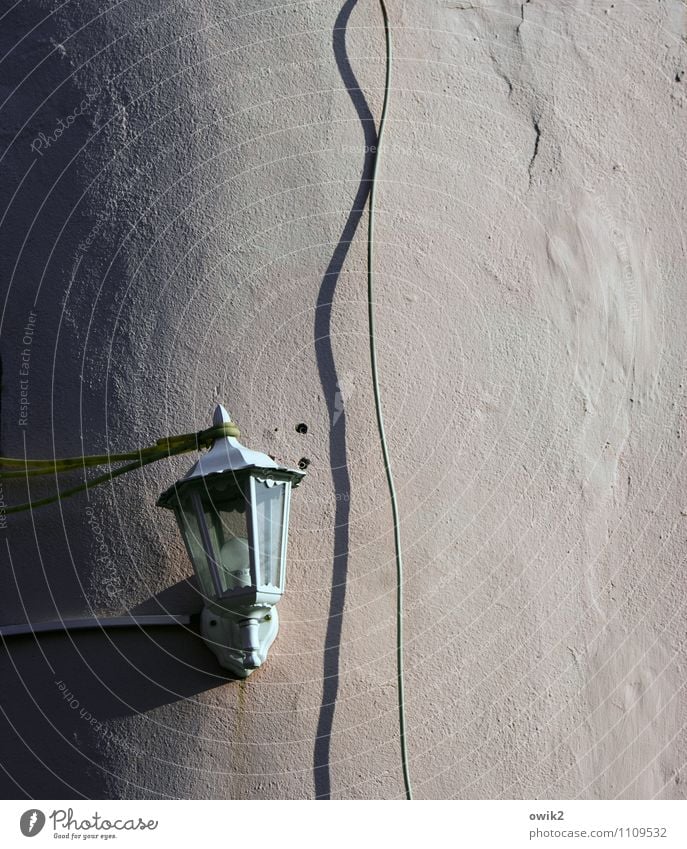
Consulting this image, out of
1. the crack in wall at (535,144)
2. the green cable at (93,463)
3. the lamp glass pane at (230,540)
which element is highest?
the crack in wall at (535,144)

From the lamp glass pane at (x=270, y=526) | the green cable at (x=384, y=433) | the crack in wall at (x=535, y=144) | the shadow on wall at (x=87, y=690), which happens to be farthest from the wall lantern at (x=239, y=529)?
the crack in wall at (x=535, y=144)

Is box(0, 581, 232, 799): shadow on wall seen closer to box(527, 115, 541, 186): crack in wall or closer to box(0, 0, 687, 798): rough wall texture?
box(0, 0, 687, 798): rough wall texture

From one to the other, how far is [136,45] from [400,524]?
60.8 inches

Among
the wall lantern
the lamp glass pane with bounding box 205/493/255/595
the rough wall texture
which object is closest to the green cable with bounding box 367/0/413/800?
the rough wall texture

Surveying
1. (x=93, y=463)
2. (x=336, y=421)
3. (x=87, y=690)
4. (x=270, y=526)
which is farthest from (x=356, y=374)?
(x=87, y=690)

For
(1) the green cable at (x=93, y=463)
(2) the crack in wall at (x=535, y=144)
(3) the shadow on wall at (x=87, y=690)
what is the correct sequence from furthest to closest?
(2) the crack in wall at (x=535, y=144)
(1) the green cable at (x=93, y=463)
(3) the shadow on wall at (x=87, y=690)

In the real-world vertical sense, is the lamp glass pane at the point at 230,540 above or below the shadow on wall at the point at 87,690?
above

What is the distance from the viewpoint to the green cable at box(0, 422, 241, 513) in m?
3.57

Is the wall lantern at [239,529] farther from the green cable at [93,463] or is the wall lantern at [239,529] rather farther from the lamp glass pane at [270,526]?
the green cable at [93,463]

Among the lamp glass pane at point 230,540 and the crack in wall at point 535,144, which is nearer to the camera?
the lamp glass pane at point 230,540

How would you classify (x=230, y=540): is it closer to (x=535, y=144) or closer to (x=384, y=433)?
(x=384, y=433)

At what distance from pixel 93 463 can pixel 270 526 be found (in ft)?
1.98

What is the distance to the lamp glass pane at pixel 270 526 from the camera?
3.22 meters

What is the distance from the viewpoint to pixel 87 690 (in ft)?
11.3
